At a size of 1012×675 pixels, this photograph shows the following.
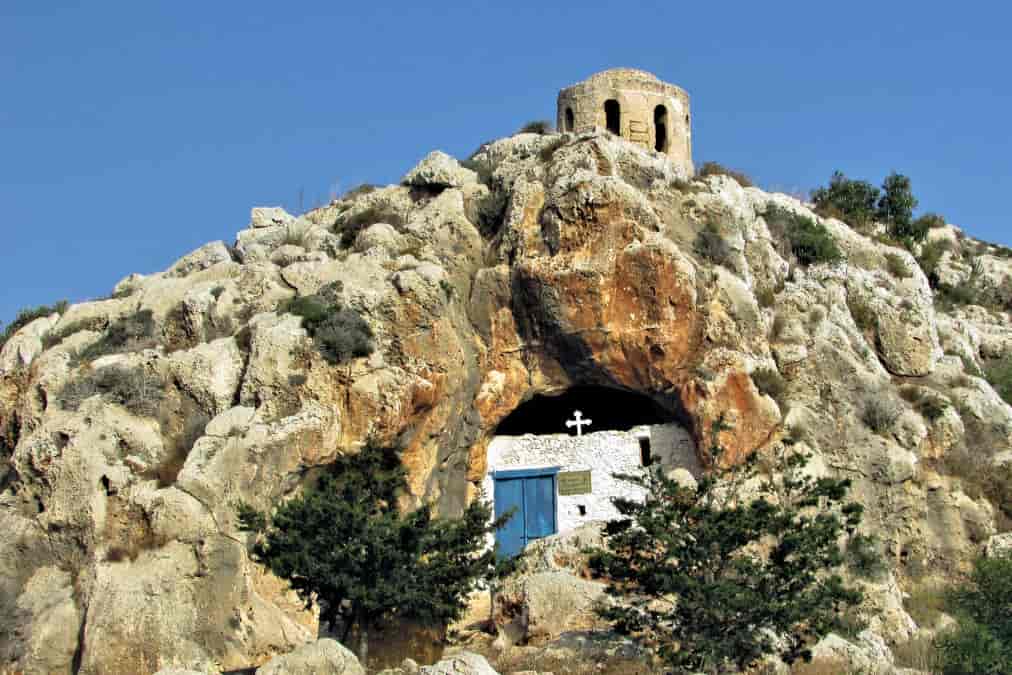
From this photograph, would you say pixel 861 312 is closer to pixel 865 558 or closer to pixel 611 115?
pixel 865 558

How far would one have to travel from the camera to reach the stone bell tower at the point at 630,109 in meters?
36.4

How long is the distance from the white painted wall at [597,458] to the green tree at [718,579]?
28.3 ft

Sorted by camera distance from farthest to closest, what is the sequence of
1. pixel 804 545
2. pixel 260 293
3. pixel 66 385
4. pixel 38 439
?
pixel 260 293
pixel 66 385
pixel 38 439
pixel 804 545

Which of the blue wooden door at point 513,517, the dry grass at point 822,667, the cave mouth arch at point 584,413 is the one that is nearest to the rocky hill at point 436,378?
the blue wooden door at point 513,517

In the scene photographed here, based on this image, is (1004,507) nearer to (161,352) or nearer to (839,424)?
(839,424)

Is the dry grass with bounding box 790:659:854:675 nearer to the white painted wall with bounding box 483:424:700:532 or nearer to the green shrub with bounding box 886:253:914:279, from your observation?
the white painted wall with bounding box 483:424:700:532

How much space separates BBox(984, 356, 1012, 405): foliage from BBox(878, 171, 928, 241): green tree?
27.5 ft

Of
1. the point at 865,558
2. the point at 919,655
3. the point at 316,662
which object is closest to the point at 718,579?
the point at 919,655

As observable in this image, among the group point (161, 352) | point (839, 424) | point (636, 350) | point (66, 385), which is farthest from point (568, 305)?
point (66, 385)

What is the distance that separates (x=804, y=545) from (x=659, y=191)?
13.4 metres

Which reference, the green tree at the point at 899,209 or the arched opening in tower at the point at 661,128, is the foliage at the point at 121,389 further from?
the green tree at the point at 899,209

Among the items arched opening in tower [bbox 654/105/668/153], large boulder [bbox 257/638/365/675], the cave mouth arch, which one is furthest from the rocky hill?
large boulder [bbox 257/638/365/675]

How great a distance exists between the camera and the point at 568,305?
1158 inches

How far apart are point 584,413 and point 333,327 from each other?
7574mm
